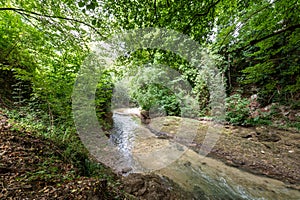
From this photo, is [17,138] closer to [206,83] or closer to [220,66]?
[206,83]

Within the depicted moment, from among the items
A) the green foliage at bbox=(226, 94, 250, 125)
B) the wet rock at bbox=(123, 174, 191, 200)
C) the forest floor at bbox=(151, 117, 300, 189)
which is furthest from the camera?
the green foliage at bbox=(226, 94, 250, 125)

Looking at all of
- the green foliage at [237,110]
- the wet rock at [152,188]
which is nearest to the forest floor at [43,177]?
the wet rock at [152,188]

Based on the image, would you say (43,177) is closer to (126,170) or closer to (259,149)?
(126,170)

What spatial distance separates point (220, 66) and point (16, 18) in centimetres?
853

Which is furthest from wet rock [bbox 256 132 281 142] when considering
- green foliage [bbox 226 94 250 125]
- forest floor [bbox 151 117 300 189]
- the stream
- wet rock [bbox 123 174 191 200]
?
wet rock [bbox 123 174 191 200]

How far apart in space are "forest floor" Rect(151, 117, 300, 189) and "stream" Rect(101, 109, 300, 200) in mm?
291

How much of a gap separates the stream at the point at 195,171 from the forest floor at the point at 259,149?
0.29 meters

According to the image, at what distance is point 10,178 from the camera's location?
1.24m

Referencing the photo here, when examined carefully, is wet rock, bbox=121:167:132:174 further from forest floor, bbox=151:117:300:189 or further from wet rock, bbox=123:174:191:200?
forest floor, bbox=151:117:300:189

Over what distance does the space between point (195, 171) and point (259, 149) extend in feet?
7.14

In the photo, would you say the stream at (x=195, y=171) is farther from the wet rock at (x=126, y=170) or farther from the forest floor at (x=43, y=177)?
the forest floor at (x=43, y=177)

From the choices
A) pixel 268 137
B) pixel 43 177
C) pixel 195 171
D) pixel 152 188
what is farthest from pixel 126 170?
pixel 268 137

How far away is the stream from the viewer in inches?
96.7

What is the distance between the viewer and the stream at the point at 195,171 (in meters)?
2.46
